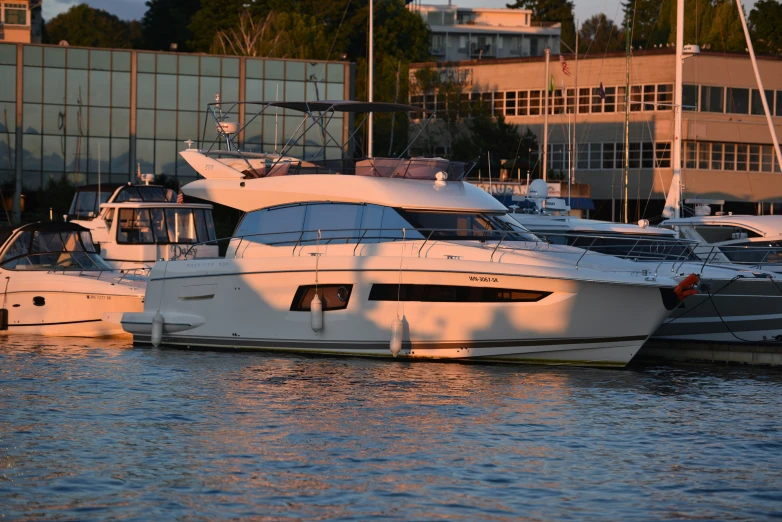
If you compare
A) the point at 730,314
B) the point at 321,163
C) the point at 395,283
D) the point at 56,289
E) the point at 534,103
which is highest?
the point at 534,103

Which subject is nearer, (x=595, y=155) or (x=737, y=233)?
(x=737, y=233)

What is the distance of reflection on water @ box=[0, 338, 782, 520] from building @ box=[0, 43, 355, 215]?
32.8 metres

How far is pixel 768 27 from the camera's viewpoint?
79.4 meters

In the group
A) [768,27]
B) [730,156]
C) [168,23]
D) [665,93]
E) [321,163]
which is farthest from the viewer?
[168,23]

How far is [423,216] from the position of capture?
61.1 feet

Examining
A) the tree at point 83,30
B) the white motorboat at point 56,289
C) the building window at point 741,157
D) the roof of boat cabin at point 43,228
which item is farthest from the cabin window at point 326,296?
the tree at point 83,30

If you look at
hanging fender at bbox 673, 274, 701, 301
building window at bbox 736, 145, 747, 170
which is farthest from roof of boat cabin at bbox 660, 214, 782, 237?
building window at bbox 736, 145, 747, 170

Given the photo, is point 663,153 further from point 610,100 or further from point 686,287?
point 686,287

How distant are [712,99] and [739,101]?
1738 millimetres

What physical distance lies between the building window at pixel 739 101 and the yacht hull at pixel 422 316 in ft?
160

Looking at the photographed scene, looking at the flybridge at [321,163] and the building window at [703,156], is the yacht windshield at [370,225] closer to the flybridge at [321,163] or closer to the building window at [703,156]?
the flybridge at [321,163]

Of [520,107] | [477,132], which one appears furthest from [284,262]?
[520,107]

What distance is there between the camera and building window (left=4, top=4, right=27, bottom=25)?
68.9m

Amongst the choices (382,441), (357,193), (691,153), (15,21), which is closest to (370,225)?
(357,193)
